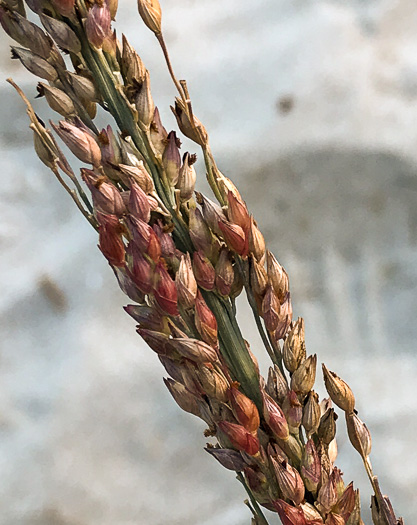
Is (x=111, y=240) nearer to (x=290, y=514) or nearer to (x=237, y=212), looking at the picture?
(x=237, y=212)

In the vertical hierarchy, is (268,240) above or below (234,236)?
above

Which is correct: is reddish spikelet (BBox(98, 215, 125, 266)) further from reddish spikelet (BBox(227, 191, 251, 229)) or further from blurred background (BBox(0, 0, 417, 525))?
blurred background (BBox(0, 0, 417, 525))

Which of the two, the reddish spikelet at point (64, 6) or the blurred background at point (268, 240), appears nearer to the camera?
the reddish spikelet at point (64, 6)

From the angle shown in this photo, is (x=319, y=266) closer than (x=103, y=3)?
No

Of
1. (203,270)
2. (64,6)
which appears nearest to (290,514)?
(203,270)

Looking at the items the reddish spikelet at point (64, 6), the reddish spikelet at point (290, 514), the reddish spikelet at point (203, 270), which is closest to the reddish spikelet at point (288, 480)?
the reddish spikelet at point (290, 514)

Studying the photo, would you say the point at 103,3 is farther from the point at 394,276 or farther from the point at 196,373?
the point at 394,276

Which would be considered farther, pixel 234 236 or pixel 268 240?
pixel 268 240

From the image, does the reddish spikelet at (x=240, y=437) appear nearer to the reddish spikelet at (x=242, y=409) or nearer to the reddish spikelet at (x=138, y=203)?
the reddish spikelet at (x=242, y=409)

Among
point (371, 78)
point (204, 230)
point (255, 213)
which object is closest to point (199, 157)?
point (255, 213)
